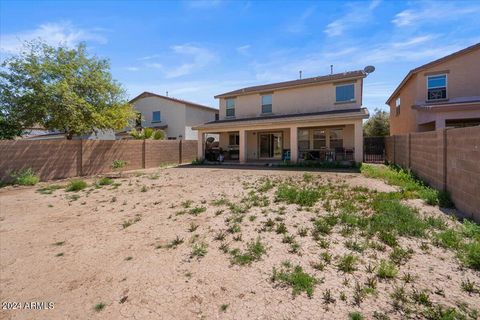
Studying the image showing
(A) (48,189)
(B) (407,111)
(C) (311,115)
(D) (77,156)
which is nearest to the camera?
(A) (48,189)

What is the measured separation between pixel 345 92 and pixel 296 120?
4.33 metres

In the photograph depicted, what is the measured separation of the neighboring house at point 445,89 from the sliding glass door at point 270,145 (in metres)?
8.99

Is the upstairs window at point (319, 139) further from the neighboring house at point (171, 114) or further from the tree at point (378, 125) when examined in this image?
the tree at point (378, 125)

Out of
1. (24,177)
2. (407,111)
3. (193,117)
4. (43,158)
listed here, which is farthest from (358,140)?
(193,117)

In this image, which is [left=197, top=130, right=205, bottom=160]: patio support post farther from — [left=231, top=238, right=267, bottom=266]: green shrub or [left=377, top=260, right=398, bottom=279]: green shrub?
[left=377, top=260, right=398, bottom=279]: green shrub

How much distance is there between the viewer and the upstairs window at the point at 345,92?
1752 centimetres

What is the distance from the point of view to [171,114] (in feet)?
89.8

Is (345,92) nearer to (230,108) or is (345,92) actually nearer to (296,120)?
(296,120)

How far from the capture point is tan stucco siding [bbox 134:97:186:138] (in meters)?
26.9

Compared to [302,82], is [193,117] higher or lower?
lower

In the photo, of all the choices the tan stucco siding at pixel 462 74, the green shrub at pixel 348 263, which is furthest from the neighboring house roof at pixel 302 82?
the green shrub at pixel 348 263

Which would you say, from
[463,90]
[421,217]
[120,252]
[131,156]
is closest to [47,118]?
[131,156]

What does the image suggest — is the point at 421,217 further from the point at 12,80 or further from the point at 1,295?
the point at 12,80

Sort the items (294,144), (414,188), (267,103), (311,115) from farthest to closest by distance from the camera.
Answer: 1. (267,103)
2. (311,115)
3. (294,144)
4. (414,188)
